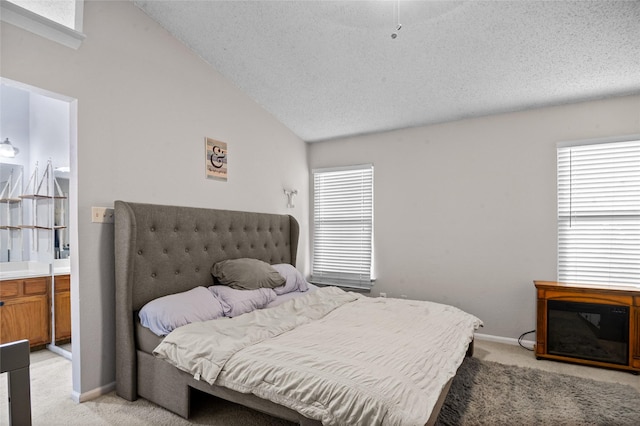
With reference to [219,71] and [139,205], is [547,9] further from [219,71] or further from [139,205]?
[139,205]

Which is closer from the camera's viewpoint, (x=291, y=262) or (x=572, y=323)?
(x=572, y=323)

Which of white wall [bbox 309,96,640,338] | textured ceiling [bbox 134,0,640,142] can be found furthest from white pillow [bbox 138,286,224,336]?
white wall [bbox 309,96,640,338]

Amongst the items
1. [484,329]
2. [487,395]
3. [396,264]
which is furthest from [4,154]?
[484,329]

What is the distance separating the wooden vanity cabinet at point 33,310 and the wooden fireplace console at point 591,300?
14.5 ft

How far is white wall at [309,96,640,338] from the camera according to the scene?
3223 millimetres

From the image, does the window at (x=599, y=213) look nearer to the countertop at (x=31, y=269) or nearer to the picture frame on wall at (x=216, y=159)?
the picture frame on wall at (x=216, y=159)

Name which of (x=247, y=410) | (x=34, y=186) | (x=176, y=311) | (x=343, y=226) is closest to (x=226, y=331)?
(x=176, y=311)

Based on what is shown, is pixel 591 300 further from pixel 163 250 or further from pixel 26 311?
pixel 26 311

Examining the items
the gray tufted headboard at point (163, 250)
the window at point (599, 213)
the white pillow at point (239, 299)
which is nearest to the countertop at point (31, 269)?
the gray tufted headboard at point (163, 250)

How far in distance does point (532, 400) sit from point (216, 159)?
3.12 m

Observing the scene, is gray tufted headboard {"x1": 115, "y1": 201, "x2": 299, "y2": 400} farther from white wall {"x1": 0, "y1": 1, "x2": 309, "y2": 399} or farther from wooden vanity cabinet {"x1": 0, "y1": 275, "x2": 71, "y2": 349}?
wooden vanity cabinet {"x1": 0, "y1": 275, "x2": 71, "y2": 349}

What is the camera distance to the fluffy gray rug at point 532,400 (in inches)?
80.2

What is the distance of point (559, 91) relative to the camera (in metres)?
2.94

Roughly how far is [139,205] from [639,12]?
3454 mm
